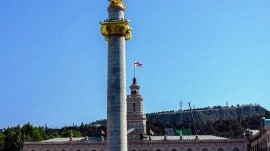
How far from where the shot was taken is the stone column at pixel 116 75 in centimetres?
4559

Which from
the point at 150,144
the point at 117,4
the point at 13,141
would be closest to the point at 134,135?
the point at 150,144

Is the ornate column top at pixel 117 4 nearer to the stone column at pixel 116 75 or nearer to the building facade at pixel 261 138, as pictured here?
the stone column at pixel 116 75

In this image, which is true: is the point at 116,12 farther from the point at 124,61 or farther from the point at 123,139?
the point at 123,139

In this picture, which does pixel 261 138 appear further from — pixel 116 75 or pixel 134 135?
pixel 116 75

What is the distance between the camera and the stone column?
45.6 meters

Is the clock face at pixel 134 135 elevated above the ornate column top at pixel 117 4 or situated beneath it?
situated beneath

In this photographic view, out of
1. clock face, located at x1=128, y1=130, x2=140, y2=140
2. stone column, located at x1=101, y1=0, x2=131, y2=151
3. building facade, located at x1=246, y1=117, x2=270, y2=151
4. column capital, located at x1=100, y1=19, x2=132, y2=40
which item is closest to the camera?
stone column, located at x1=101, y1=0, x2=131, y2=151

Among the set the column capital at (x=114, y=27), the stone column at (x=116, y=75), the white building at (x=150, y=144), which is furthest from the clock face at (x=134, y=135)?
the column capital at (x=114, y=27)

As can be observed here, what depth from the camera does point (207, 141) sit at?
103250mm

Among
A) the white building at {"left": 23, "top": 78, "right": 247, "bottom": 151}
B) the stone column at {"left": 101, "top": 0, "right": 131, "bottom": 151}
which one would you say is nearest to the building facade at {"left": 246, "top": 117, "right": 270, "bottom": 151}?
the white building at {"left": 23, "top": 78, "right": 247, "bottom": 151}

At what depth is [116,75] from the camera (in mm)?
46594

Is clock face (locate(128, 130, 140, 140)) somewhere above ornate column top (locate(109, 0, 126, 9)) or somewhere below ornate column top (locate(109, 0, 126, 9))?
below

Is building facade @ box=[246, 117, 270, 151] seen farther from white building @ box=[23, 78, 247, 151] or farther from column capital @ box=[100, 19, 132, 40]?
column capital @ box=[100, 19, 132, 40]

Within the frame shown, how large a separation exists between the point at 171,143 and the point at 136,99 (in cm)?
1527
